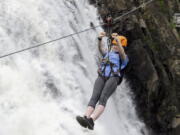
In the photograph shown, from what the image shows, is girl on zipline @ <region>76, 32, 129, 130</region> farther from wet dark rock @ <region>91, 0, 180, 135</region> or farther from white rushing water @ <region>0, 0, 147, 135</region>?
wet dark rock @ <region>91, 0, 180, 135</region>

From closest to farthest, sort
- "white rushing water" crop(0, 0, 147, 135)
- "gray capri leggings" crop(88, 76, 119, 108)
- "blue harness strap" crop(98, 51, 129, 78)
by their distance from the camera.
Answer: "gray capri leggings" crop(88, 76, 119, 108), "blue harness strap" crop(98, 51, 129, 78), "white rushing water" crop(0, 0, 147, 135)

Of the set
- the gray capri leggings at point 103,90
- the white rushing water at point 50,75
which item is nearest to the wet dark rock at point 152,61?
the white rushing water at point 50,75

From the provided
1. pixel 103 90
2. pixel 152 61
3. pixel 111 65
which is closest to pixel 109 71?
pixel 111 65

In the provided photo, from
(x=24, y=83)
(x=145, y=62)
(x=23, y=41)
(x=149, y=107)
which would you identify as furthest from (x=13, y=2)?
(x=149, y=107)

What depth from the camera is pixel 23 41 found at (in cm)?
920

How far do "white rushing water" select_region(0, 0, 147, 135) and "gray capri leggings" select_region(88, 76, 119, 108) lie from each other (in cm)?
165

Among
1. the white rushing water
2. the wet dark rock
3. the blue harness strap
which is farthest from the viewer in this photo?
the wet dark rock

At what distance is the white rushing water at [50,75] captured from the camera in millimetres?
7641

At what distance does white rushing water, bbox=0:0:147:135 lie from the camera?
7.64 m

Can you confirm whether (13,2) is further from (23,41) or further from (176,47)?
(176,47)

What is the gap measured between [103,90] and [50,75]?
2672mm

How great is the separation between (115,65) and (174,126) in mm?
6467

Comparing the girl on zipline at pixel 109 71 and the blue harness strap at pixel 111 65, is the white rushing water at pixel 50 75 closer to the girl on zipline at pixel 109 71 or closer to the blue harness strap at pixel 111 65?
the girl on zipline at pixel 109 71

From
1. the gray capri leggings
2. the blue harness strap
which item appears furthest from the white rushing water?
the blue harness strap
